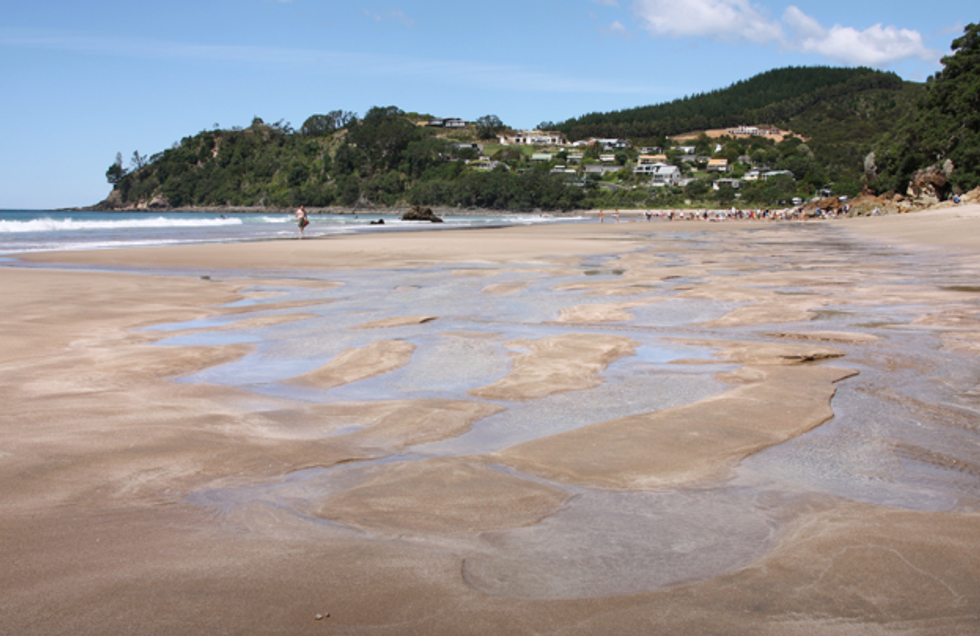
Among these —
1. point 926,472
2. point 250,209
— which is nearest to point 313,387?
point 926,472

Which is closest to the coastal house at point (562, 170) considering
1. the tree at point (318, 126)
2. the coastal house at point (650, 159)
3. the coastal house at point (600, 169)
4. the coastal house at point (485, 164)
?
the coastal house at point (600, 169)

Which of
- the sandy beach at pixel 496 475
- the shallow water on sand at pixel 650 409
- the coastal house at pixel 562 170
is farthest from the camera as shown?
the coastal house at pixel 562 170

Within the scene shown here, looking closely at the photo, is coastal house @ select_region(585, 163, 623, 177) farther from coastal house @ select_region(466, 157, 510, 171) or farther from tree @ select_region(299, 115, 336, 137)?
tree @ select_region(299, 115, 336, 137)

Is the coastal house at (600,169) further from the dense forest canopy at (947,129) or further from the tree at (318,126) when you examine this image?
the dense forest canopy at (947,129)

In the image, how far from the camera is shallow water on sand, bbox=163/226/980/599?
9.02 ft

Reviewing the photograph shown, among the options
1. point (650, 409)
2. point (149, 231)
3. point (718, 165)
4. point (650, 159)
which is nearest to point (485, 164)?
point (650, 159)

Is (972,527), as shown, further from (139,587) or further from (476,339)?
(476,339)

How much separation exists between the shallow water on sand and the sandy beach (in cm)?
2

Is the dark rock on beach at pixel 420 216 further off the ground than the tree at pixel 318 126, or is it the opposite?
the tree at pixel 318 126

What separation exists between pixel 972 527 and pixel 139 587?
3.17m

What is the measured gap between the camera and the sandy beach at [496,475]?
2.32m

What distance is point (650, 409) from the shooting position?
188 inches

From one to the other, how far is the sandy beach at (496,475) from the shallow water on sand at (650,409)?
0.02m

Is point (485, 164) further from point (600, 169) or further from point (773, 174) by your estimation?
point (773, 174)
